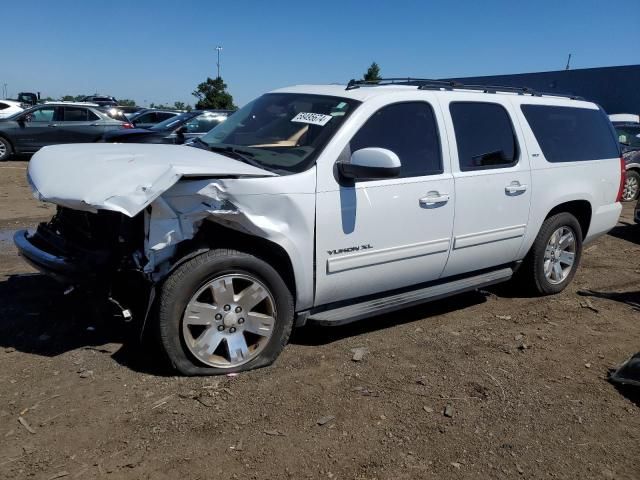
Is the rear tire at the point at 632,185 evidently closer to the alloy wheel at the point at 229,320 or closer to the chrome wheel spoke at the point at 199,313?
the alloy wheel at the point at 229,320

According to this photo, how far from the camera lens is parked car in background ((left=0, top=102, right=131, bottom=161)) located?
48.7 feet

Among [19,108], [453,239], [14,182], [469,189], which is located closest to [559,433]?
[453,239]

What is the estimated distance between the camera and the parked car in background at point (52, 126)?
48.7ft

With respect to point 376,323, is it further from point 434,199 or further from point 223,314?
point 223,314

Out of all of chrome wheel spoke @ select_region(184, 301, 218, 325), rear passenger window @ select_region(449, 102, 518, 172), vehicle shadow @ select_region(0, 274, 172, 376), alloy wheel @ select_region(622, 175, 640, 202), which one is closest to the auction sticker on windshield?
rear passenger window @ select_region(449, 102, 518, 172)

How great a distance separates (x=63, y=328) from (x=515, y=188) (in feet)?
12.2

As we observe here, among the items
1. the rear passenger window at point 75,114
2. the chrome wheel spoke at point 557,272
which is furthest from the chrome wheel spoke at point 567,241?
the rear passenger window at point 75,114

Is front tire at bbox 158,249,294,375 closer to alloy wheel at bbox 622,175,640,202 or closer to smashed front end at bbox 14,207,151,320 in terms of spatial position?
smashed front end at bbox 14,207,151,320

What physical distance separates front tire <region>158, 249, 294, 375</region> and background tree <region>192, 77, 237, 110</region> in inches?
1196

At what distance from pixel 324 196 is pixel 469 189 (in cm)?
137

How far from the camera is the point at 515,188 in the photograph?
474 centimetres

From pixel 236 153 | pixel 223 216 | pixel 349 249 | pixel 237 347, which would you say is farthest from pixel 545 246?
pixel 223 216

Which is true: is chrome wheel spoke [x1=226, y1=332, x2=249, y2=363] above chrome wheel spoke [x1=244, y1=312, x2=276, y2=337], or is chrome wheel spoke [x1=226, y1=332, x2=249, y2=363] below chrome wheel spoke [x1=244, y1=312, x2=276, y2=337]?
below

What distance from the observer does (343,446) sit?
9.65 ft
